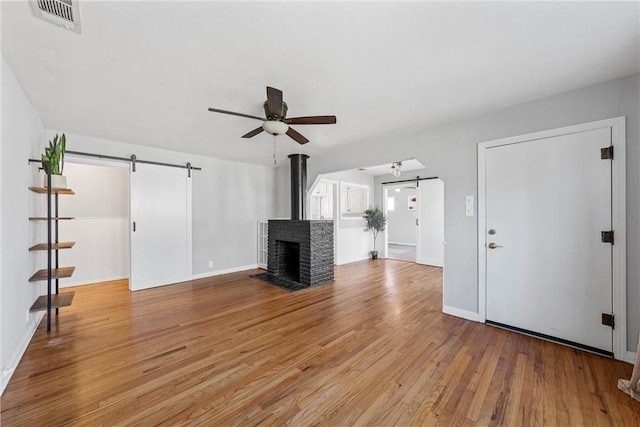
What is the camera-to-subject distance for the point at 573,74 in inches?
81.9

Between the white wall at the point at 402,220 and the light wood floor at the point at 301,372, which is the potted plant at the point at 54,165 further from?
the white wall at the point at 402,220

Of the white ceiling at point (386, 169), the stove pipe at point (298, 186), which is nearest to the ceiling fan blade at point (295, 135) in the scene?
the stove pipe at point (298, 186)

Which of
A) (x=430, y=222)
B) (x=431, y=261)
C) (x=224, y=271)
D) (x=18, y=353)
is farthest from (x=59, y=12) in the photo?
(x=431, y=261)

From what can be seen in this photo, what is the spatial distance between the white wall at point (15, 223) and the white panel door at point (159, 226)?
4.33 feet

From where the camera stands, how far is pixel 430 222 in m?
6.17

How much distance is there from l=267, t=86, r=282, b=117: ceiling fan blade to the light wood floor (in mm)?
2194

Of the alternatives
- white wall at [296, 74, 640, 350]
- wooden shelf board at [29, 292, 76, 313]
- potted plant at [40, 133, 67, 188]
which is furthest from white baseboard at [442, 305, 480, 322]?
potted plant at [40, 133, 67, 188]

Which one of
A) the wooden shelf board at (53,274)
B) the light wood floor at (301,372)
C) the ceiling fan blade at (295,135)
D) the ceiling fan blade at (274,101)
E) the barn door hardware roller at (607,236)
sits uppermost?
the ceiling fan blade at (274,101)

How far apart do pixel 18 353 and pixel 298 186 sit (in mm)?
3668

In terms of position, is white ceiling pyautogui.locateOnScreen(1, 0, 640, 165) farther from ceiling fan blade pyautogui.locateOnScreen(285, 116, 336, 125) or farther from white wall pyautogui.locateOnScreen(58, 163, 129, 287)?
white wall pyautogui.locateOnScreen(58, 163, 129, 287)

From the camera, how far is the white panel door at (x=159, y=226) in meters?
4.09

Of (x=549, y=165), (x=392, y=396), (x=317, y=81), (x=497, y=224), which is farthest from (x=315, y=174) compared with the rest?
(x=392, y=396)

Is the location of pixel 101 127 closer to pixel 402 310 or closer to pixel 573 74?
pixel 402 310

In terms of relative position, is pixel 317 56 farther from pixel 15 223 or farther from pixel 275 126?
pixel 15 223
